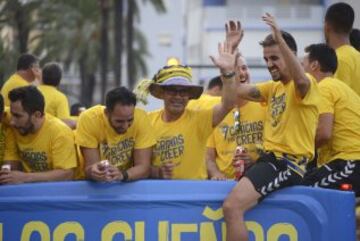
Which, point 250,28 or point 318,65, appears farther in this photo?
point 250,28

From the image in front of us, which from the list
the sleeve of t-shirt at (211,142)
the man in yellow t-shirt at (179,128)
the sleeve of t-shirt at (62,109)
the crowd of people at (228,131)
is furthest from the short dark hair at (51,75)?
the man in yellow t-shirt at (179,128)

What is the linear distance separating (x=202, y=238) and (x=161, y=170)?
1.01 metres

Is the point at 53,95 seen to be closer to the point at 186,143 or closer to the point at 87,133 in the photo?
the point at 186,143

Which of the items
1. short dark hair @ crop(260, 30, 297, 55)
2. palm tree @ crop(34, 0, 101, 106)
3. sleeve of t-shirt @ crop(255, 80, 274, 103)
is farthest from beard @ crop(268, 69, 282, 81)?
palm tree @ crop(34, 0, 101, 106)

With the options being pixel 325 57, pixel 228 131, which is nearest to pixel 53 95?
pixel 228 131

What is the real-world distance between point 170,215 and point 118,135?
0.92 metres

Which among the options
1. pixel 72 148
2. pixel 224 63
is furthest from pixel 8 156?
pixel 224 63

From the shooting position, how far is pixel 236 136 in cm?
675

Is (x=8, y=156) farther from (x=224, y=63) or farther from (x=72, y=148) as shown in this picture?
(x=224, y=63)

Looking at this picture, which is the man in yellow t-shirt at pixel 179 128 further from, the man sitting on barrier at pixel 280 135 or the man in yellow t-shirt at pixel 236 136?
the man sitting on barrier at pixel 280 135

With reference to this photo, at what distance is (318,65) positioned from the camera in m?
6.34

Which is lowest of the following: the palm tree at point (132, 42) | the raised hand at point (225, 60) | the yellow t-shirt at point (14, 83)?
the yellow t-shirt at point (14, 83)

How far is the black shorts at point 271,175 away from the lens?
5.24m

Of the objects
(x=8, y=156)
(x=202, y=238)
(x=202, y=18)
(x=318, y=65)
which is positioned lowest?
(x=202, y=238)
